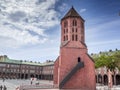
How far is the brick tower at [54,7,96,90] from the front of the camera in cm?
4442

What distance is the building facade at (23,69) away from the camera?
10975 cm

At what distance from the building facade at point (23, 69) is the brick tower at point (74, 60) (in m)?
64.5

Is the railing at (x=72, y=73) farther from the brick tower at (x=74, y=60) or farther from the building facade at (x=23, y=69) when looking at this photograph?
the building facade at (x=23, y=69)

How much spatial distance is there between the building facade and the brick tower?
64542 mm

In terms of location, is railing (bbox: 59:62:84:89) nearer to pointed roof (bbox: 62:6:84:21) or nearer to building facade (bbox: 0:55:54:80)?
pointed roof (bbox: 62:6:84:21)

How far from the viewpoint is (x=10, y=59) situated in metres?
116

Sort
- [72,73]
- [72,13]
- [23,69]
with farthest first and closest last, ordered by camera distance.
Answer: [23,69] < [72,13] < [72,73]

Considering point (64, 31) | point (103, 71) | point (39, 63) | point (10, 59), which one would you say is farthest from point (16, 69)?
point (64, 31)

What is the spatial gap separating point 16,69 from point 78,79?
74972 millimetres

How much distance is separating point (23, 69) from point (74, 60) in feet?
247

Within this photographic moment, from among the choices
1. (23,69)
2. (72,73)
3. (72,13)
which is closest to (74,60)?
(72,73)

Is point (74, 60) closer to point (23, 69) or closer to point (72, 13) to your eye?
point (72, 13)

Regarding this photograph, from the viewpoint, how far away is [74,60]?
4619cm

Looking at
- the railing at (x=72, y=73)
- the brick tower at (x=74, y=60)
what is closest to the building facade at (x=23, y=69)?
the brick tower at (x=74, y=60)
